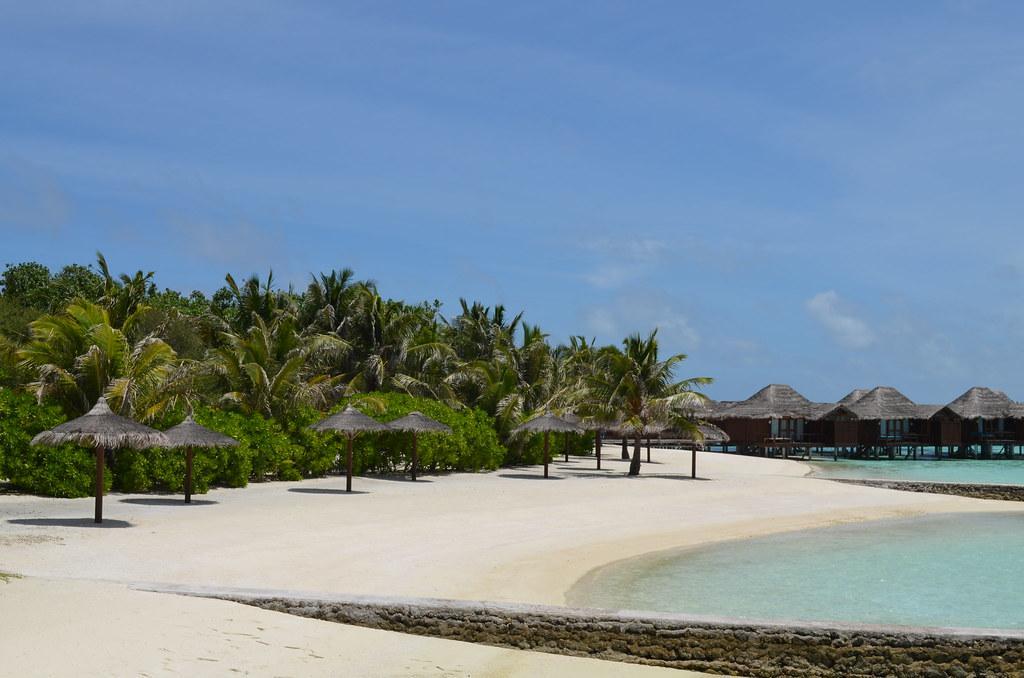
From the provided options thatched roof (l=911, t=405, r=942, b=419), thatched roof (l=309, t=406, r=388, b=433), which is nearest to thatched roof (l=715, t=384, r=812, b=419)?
thatched roof (l=911, t=405, r=942, b=419)

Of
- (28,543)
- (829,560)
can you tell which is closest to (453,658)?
(28,543)

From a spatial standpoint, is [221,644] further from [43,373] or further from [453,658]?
[43,373]

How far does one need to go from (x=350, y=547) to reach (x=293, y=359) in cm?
1109

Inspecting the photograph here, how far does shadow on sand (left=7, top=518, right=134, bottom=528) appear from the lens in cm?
1500

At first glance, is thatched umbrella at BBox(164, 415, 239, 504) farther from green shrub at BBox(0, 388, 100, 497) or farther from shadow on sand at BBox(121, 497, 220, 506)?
green shrub at BBox(0, 388, 100, 497)

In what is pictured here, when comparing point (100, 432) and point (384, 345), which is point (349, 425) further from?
point (384, 345)

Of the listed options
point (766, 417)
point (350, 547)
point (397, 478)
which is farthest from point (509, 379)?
point (766, 417)

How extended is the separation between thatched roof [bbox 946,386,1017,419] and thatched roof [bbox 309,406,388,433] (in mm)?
45902

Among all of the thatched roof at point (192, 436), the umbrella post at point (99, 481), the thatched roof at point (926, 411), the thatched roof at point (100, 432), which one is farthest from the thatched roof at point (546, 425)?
the thatched roof at point (926, 411)

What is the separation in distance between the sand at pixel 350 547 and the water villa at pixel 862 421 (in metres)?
25.4

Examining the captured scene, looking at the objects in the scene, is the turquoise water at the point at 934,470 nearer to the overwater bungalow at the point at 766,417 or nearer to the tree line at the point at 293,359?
the overwater bungalow at the point at 766,417

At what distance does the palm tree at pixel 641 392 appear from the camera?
29438 mm

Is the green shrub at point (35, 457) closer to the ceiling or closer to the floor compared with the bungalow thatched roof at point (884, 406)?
closer to the floor

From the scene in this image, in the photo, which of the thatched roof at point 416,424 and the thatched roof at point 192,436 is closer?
the thatched roof at point 192,436
